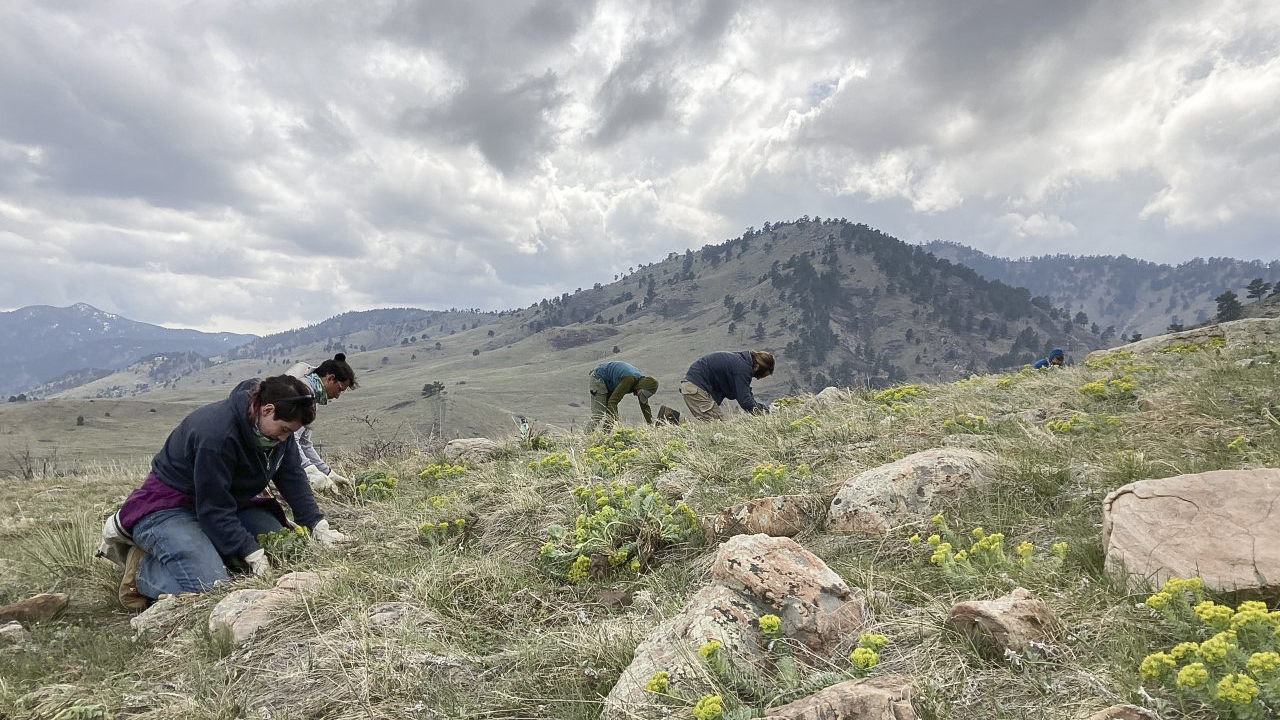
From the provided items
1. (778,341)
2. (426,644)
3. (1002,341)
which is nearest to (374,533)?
(426,644)

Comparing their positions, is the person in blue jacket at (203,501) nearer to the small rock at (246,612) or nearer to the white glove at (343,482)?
the small rock at (246,612)

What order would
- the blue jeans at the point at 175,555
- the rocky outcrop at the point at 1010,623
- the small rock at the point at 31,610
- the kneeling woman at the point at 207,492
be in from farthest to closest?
the kneeling woman at the point at 207,492 → the blue jeans at the point at 175,555 → the small rock at the point at 31,610 → the rocky outcrop at the point at 1010,623

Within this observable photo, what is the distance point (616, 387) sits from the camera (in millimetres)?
11602

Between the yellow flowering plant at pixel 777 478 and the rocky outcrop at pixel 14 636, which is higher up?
the yellow flowering plant at pixel 777 478

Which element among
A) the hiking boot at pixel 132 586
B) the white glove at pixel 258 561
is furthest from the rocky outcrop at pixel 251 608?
the hiking boot at pixel 132 586

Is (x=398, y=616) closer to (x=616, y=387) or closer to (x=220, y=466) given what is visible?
(x=220, y=466)

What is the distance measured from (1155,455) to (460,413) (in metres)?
132

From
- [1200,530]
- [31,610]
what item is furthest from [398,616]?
[1200,530]

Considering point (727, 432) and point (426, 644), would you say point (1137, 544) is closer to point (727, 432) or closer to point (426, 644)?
point (426, 644)

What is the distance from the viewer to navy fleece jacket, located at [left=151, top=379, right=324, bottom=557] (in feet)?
15.4

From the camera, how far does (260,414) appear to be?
4.75 meters

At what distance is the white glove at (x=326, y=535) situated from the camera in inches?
199

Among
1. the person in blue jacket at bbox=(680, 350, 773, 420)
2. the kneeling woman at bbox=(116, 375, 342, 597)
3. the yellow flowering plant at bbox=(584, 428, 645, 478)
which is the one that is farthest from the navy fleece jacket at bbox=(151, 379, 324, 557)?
the person in blue jacket at bbox=(680, 350, 773, 420)

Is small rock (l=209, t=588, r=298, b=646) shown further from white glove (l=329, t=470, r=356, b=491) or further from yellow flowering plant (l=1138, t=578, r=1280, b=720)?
yellow flowering plant (l=1138, t=578, r=1280, b=720)
